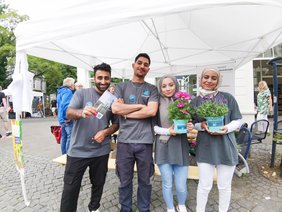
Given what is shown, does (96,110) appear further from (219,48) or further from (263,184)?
(219,48)

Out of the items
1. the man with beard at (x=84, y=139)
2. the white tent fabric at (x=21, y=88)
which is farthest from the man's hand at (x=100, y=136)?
the white tent fabric at (x=21, y=88)

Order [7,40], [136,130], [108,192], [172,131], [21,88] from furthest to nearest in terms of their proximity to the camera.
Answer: [7,40] < [108,192] < [21,88] < [136,130] < [172,131]

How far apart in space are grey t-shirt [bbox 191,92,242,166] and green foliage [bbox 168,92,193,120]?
0.37 meters

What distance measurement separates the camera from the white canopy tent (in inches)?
89.6

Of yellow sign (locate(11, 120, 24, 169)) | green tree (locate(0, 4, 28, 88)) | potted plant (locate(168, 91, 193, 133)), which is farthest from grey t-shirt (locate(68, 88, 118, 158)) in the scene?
green tree (locate(0, 4, 28, 88))

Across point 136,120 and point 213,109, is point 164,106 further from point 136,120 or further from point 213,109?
point 213,109

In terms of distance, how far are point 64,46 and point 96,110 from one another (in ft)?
8.91

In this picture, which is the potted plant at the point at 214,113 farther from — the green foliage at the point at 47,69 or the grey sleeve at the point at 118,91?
the green foliage at the point at 47,69

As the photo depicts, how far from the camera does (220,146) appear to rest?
2420 millimetres

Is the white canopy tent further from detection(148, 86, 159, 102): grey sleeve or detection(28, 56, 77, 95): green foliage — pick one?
detection(28, 56, 77, 95): green foliage

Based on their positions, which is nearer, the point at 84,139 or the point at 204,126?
the point at 204,126

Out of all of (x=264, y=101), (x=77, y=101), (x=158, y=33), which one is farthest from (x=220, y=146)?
(x=264, y=101)

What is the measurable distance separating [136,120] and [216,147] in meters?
0.92

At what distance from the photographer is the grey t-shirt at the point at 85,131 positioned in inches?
101
